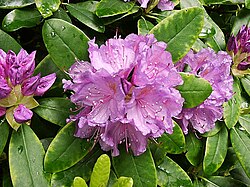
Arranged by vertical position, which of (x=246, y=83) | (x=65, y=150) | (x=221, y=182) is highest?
(x=65, y=150)

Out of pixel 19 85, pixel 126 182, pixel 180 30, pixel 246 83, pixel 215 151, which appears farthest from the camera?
pixel 246 83

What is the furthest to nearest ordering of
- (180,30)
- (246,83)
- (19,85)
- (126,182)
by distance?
1. (246,83)
2. (180,30)
3. (19,85)
4. (126,182)

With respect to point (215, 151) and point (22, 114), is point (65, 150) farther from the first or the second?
point (215, 151)

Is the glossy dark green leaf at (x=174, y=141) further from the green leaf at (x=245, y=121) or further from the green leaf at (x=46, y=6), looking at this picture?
the green leaf at (x=46, y=6)

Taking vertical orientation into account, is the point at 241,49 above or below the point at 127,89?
below

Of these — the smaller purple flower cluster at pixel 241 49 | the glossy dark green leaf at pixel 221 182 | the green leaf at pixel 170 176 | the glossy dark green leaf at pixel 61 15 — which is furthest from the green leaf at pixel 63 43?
the glossy dark green leaf at pixel 221 182

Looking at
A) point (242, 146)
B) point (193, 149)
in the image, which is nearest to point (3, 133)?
point (193, 149)

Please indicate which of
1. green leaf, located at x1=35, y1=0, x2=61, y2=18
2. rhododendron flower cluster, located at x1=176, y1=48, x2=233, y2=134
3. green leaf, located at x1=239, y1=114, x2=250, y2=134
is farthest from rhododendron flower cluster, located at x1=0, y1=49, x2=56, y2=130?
green leaf, located at x1=239, y1=114, x2=250, y2=134

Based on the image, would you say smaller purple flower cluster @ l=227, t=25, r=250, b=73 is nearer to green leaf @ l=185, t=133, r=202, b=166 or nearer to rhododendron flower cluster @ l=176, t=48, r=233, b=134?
rhododendron flower cluster @ l=176, t=48, r=233, b=134
